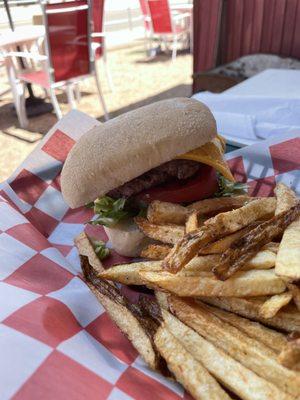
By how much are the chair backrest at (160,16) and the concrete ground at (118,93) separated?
2.45ft

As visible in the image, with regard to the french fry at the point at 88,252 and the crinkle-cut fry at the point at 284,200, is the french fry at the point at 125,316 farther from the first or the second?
the crinkle-cut fry at the point at 284,200

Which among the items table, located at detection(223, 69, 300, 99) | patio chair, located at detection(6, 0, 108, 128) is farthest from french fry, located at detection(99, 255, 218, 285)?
patio chair, located at detection(6, 0, 108, 128)

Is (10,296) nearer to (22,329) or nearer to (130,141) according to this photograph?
(22,329)

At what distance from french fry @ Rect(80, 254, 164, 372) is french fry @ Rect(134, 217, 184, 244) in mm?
258

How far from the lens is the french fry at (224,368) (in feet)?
3.14

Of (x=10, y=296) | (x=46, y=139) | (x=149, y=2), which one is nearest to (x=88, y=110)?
(x=149, y=2)

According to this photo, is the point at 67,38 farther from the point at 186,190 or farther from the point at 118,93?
the point at 186,190

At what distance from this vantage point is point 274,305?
1.09 m

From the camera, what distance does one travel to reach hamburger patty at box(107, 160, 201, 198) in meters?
1.85

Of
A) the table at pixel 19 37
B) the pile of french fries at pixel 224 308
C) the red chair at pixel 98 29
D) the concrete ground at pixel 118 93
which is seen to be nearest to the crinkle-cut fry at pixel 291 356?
the pile of french fries at pixel 224 308

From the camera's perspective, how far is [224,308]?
4.05ft

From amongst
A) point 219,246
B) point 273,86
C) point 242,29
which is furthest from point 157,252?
point 242,29

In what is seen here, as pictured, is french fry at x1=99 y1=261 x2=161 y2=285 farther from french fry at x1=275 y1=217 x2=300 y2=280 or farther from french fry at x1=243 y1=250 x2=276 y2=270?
french fry at x1=275 y1=217 x2=300 y2=280

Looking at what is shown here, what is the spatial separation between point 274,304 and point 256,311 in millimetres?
93
